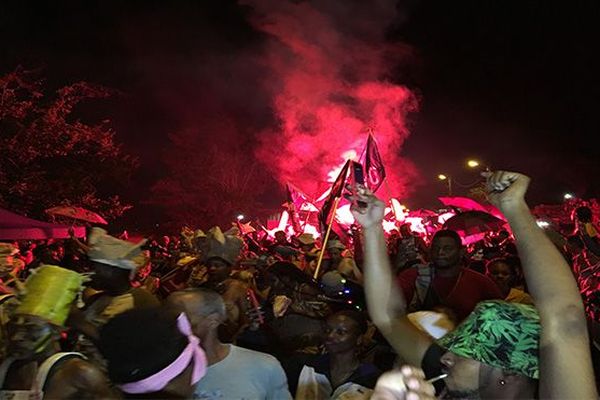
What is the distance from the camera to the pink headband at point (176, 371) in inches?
85.7

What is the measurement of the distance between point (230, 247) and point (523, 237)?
15.1ft

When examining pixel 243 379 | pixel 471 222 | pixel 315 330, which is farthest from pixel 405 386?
pixel 471 222

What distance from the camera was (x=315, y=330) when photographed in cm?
552

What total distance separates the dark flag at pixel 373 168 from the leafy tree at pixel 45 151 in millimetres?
11498

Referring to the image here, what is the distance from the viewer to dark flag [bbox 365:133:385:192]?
40.2 feet

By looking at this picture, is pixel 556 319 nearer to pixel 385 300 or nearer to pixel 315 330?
pixel 385 300

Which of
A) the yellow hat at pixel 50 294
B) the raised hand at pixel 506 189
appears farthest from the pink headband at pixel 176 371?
the raised hand at pixel 506 189

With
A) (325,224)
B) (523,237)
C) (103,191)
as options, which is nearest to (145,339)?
(523,237)

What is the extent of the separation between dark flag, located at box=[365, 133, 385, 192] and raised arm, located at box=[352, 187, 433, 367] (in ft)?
30.3

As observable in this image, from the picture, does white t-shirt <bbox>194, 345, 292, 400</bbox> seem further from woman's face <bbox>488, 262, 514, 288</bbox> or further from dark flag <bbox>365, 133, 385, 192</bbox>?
dark flag <bbox>365, 133, 385, 192</bbox>

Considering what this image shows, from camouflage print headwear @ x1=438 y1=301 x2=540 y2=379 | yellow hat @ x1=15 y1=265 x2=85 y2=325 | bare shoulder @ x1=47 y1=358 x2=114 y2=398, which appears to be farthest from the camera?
yellow hat @ x1=15 y1=265 x2=85 y2=325

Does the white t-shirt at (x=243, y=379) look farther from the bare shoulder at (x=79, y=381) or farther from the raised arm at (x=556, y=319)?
the raised arm at (x=556, y=319)

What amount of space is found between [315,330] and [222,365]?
2.27 m

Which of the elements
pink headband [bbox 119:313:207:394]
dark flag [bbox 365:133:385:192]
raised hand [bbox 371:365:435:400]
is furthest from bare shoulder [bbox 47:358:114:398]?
dark flag [bbox 365:133:385:192]
